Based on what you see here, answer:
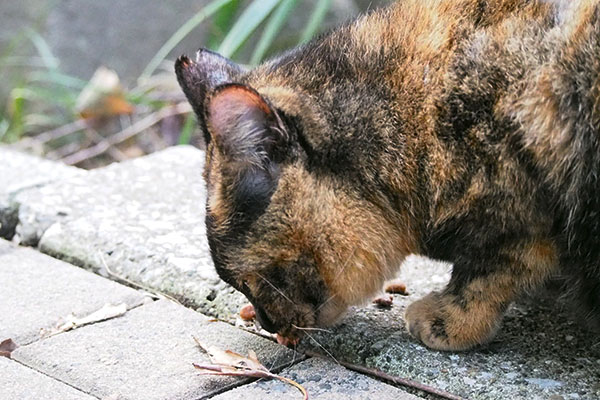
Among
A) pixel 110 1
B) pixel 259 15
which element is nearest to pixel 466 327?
pixel 259 15

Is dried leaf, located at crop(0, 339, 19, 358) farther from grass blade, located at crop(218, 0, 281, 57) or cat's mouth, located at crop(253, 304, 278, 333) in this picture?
grass blade, located at crop(218, 0, 281, 57)

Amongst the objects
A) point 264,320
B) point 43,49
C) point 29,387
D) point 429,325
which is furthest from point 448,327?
point 43,49

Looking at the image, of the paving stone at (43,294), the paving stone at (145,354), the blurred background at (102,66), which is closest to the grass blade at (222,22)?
the blurred background at (102,66)

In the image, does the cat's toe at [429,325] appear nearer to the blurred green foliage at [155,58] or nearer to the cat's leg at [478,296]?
the cat's leg at [478,296]

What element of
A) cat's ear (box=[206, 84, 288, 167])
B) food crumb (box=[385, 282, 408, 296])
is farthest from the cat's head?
food crumb (box=[385, 282, 408, 296])

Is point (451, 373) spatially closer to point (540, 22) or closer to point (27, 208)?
point (540, 22)

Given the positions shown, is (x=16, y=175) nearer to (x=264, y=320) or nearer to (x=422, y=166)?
(x=264, y=320)
